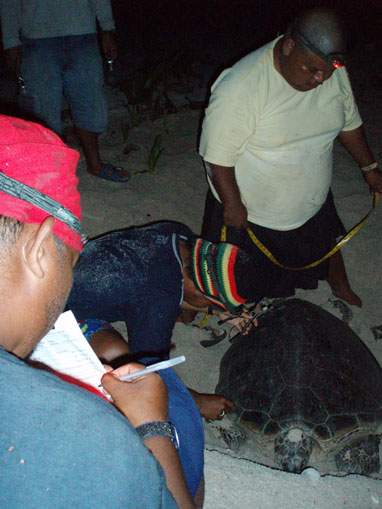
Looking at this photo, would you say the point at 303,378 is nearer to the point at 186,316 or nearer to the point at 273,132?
the point at 186,316

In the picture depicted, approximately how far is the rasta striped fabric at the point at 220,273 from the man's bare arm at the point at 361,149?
113 cm

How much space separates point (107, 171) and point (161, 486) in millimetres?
3088

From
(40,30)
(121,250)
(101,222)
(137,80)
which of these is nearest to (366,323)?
(121,250)

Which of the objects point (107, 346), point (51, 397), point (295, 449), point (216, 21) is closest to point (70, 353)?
point (107, 346)

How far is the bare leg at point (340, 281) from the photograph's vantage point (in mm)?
2607

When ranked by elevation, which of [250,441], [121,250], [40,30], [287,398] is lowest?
[250,441]

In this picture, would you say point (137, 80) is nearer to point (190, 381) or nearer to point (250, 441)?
point (190, 381)

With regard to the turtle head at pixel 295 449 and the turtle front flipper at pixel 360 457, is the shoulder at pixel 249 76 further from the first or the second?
the turtle front flipper at pixel 360 457

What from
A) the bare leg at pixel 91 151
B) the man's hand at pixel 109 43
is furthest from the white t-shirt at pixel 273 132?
the man's hand at pixel 109 43

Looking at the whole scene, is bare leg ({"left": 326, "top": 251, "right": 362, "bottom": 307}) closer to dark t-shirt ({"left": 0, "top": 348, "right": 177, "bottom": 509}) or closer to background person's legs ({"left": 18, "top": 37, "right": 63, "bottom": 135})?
background person's legs ({"left": 18, "top": 37, "right": 63, "bottom": 135})

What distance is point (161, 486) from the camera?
20.0 inches

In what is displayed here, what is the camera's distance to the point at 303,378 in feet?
6.04

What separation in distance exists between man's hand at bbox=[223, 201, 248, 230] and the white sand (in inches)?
32.0

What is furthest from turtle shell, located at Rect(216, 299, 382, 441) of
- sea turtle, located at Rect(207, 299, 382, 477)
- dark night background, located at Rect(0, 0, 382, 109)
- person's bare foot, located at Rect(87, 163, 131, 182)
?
dark night background, located at Rect(0, 0, 382, 109)
